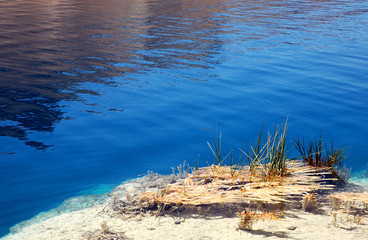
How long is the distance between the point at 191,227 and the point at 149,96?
624cm

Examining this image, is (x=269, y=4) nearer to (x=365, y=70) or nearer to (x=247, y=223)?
(x=365, y=70)

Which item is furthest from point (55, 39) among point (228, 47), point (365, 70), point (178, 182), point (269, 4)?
point (269, 4)

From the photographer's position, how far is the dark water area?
734 cm

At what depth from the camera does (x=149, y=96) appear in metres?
10.5

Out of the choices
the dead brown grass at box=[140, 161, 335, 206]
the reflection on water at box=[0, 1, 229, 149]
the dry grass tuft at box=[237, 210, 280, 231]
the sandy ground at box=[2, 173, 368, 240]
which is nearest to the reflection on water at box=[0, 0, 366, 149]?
the reflection on water at box=[0, 1, 229, 149]

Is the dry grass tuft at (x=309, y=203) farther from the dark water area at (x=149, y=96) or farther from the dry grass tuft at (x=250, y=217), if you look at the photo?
the dark water area at (x=149, y=96)

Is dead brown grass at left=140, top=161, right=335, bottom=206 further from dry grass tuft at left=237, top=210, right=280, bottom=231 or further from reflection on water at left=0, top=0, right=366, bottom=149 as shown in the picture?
reflection on water at left=0, top=0, right=366, bottom=149

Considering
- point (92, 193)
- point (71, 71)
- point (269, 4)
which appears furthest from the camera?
point (269, 4)

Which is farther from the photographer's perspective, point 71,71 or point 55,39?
point 55,39

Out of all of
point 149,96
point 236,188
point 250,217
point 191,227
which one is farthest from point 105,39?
point 250,217

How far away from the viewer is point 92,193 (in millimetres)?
6410

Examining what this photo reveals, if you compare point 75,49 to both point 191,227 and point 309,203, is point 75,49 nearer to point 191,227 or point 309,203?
point 191,227

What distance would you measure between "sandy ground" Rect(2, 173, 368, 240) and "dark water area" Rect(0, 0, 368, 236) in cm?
105

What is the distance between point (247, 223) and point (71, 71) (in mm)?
9140
